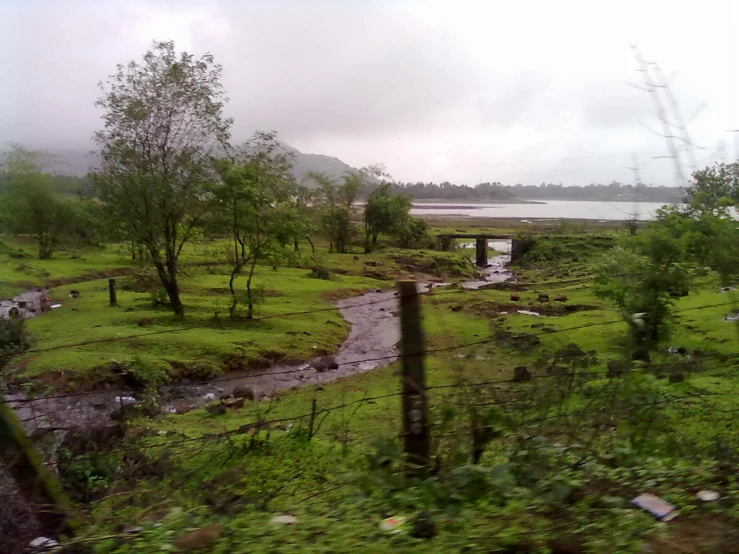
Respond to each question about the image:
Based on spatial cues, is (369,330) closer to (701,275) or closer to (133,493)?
(701,275)

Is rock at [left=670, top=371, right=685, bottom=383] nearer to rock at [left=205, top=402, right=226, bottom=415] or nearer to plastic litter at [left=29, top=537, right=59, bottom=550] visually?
plastic litter at [left=29, top=537, right=59, bottom=550]

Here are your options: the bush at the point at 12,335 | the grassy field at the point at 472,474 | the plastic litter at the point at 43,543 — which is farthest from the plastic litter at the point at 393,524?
the bush at the point at 12,335

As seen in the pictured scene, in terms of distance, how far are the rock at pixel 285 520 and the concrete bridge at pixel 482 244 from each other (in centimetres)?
4442

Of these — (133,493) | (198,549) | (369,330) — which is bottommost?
(369,330)

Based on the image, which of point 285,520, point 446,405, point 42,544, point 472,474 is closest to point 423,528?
point 472,474

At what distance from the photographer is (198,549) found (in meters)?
3.02

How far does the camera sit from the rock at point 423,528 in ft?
10.1

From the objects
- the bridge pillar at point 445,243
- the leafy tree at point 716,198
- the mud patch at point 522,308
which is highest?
the leafy tree at point 716,198

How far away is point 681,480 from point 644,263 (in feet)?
25.9

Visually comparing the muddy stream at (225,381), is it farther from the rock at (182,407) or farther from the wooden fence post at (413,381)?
the wooden fence post at (413,381)

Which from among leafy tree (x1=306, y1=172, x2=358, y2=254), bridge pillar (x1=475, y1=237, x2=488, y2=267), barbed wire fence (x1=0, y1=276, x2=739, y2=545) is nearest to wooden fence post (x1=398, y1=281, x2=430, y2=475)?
barbed wire fence (x1=0, y1=276, x2=739, y2=545)

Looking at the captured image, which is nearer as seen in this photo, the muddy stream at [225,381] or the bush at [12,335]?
the muddy stream at [225,381]

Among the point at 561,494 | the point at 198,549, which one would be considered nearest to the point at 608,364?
the point at 561,494

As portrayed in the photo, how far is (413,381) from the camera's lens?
376 cm
